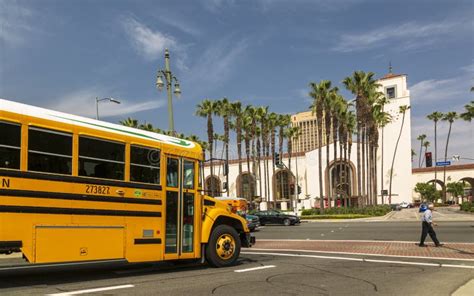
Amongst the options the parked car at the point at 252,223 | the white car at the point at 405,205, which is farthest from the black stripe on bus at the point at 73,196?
the white car at the point at 405,205

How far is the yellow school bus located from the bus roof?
0.02 metres

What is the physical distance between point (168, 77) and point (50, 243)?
14535mm

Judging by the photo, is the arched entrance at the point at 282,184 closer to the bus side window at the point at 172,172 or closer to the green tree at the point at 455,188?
the green tree at the point at 455,188

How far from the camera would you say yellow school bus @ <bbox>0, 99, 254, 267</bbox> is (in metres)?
7.50

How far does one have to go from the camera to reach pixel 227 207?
11.5m

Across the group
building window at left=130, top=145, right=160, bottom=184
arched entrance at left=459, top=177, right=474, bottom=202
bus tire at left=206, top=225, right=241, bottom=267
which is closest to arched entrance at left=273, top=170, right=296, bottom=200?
arched entrance at left=459, top=177, right=474, bottom=202

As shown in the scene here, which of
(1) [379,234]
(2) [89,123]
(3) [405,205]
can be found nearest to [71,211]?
(2) [89,123]

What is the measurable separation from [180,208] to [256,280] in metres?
2.30

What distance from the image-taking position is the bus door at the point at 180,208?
32.3 feet

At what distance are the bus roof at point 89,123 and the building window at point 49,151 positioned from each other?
0.28 meters

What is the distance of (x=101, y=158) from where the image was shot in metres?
8.71

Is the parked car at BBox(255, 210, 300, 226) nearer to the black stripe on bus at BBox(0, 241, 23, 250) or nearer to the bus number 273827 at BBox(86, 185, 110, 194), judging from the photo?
the bus number 273827 at BBox(86, 185, 110, 194)

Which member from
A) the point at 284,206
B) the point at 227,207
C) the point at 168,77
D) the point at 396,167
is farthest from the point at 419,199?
the point at 227,207

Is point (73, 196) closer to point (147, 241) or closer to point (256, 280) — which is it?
point (147, 241)
